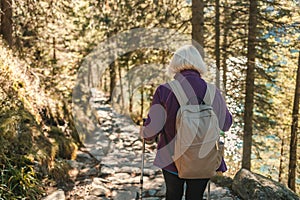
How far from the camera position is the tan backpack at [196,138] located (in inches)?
102

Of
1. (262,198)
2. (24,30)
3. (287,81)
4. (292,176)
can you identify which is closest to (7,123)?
(262,198)

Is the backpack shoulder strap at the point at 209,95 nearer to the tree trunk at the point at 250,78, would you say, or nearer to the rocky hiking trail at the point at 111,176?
the rocky hiking trail at the point at 111,176

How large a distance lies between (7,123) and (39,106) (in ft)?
5.63

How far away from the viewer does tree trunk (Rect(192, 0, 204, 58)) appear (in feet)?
20.2

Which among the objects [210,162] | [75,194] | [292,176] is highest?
[210,162]

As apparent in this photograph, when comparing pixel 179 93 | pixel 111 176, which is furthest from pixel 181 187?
pixel 111 176

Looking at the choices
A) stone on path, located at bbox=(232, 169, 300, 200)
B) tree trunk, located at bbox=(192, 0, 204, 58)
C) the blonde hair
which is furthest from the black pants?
tree trunk, located at bbox=(192, 0, 204, 58)

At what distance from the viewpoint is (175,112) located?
2686mm

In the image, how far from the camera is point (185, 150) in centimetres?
263

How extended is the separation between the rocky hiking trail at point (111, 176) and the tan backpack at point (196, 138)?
2.08m

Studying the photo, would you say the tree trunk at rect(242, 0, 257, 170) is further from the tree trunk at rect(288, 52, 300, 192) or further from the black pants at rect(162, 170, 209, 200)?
the black pants at rect(162, 170, 209, 200)

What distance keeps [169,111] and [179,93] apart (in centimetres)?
18

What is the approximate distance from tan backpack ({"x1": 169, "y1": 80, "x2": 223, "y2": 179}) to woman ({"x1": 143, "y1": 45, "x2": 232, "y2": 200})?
0.21 ft

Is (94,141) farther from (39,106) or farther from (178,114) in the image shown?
(178,114)
